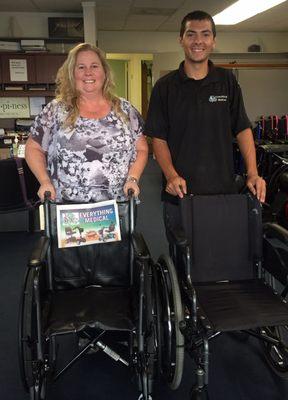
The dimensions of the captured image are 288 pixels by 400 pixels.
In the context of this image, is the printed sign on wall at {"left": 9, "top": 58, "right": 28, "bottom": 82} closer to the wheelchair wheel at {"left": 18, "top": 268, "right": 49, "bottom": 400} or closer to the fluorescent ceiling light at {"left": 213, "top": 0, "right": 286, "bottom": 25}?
the fluorescent ceiling light at {"left": 213, "top": 0, "right": 286, "bottom": 25}

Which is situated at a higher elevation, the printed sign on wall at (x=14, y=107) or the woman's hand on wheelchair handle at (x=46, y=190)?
the printed sign on wall at (x=14, y=107)

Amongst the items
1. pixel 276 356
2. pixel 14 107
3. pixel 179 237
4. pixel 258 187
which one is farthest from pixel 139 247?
pixel 14 107

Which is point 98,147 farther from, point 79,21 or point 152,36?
point 152,36

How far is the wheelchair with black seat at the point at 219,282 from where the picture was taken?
57.9 inches

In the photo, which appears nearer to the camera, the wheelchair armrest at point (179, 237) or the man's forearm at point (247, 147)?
the wheelchair armrest at point (179, 237)

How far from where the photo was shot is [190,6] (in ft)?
19.1

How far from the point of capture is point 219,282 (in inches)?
73.4

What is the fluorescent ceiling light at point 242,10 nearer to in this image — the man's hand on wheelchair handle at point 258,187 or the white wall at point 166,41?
the white wall at point 166,41

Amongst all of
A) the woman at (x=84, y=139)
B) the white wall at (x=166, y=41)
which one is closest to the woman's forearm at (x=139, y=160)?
A: the woman at (x=84, y=139)

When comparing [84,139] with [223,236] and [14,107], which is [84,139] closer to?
[223,236]

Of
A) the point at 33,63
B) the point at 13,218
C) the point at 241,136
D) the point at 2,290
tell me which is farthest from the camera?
the point at 33,63

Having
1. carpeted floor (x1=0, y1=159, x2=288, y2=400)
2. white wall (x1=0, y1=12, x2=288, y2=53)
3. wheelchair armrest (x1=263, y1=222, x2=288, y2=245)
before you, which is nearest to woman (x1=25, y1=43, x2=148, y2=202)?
wheelchair armrest (x1=263, y1=222, x2=288, y2=245)

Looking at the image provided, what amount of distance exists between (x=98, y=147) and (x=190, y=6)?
4942 millimetres

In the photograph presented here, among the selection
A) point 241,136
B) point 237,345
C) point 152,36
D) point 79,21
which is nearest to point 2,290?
point 237,345
